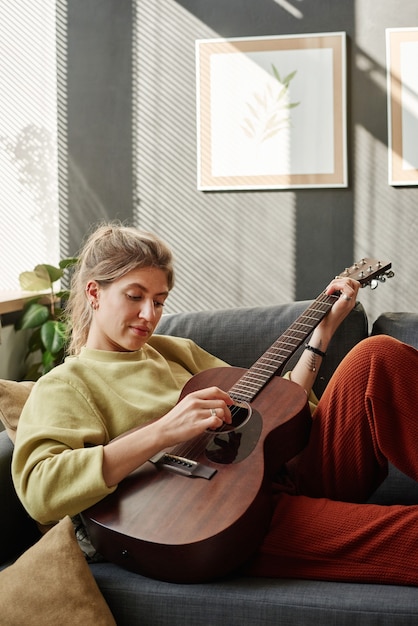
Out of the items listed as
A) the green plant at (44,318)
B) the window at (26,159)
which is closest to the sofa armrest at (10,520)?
the green plant at (44,318)

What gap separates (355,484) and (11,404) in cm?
79

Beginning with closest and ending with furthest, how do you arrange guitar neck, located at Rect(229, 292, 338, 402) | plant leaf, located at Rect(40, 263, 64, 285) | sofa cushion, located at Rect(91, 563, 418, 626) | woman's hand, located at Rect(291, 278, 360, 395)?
sofa cushion, located at Rect(91, 563, 418, 626) → guitar neck, located at Rect(229, 292, 338, 402) → woman's hand, located at Rect(291, 278, 360, 395) → plant leaf, located at Rect(40, 263, 64, 285)

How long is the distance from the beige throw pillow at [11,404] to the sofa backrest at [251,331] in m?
0.50

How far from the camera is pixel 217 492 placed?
1364mm

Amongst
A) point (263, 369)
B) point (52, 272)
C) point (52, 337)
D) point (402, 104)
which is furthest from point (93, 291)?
point (402, 104)

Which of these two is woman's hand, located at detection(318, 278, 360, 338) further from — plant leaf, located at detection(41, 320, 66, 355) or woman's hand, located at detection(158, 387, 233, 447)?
plant leaf, located at detection(41, 320, 66, 355)

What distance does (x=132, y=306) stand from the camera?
175cm

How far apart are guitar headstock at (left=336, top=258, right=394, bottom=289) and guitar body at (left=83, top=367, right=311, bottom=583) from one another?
534 mm

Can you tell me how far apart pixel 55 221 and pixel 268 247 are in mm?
1066

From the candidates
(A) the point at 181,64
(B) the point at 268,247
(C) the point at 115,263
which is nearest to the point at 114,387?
(C) the point at 115,263

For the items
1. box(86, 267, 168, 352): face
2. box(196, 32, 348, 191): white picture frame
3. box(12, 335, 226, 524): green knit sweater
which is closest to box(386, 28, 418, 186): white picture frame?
box(196, 32, 348, 191): white picture frame

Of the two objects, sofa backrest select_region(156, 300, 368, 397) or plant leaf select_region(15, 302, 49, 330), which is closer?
sofa backrest select_region(156, 300, 368, 397)

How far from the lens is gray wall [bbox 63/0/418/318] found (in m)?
3.48

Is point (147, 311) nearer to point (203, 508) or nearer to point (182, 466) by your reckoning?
point (182, 466)
